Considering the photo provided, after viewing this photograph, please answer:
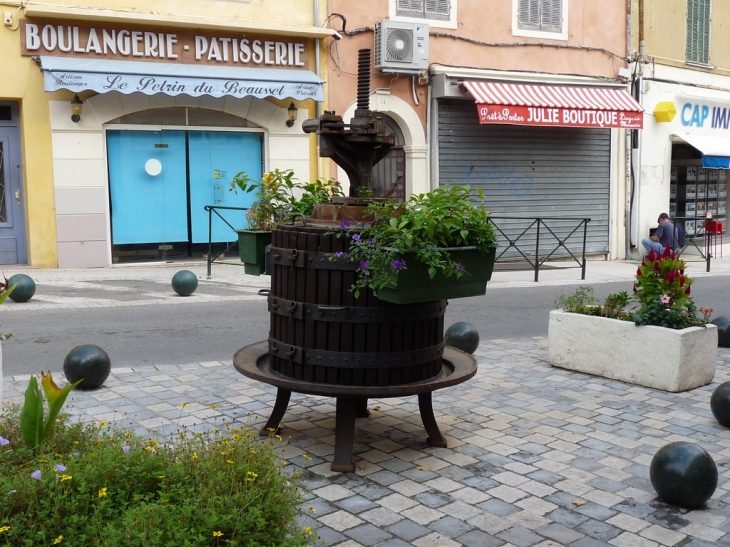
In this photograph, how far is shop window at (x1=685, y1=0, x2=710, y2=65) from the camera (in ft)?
67.5

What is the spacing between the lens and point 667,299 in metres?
6.70

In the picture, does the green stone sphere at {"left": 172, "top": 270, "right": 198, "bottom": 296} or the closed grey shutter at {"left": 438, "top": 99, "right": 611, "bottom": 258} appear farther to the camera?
the closed grey shutter at {"left": 438, "top": 99, "right": 611, "bottom": 258}

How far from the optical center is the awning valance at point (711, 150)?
2006 centimetres

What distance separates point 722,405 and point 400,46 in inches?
462

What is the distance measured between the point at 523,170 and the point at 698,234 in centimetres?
613

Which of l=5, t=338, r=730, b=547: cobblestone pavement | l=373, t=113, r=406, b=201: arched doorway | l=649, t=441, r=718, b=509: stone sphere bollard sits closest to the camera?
l=5, t=338, r=730, b=547: cobblestone pavement

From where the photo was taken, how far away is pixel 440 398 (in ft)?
21.4

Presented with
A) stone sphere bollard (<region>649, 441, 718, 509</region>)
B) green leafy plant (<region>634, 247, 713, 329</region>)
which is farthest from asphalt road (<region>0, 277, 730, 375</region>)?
stone sphere bollard (<region>649, 441, 718, 509</region>)

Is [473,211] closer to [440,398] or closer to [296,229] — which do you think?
[296,229]

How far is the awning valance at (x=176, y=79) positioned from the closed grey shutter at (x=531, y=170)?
335 cm

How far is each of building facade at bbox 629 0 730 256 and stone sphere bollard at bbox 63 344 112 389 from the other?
15267mm

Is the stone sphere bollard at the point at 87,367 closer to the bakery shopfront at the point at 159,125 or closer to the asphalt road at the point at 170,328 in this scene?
the asphalt road at the point at 170,328

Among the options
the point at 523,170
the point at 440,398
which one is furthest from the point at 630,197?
the point at 440,398

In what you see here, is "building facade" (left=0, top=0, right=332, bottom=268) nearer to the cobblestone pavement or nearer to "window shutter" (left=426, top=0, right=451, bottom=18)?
"window shutter" (left=426, top=0, right=451, bottom=18)
